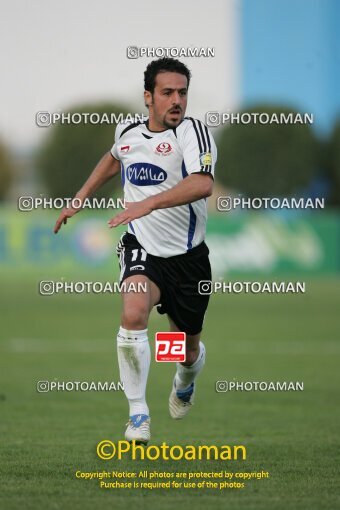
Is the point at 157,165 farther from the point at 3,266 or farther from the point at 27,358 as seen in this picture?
the point at 3,266

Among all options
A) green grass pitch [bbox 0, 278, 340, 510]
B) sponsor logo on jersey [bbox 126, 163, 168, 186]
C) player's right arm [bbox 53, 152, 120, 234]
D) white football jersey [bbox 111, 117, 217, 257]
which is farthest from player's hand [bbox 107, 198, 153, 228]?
green grass pitch [bbox 0, 278, 340, 510]

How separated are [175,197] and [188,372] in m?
2.29

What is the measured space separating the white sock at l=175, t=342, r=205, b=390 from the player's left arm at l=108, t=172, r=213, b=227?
202 cm

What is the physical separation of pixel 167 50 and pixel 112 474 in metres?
3.95

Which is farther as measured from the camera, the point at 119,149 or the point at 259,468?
the point at 119,149

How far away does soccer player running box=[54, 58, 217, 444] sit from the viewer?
8.26 metres

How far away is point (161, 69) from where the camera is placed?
8.48 meters

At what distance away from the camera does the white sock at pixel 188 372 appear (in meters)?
9.77

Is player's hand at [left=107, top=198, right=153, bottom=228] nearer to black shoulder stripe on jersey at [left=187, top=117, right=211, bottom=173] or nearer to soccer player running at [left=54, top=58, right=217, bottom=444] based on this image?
soccer player running at [left=54, top=58, right=217, bottom=444]

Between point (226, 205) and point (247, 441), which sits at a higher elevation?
point (226, 205)

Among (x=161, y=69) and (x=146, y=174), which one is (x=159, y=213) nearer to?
(x=146, y=174)

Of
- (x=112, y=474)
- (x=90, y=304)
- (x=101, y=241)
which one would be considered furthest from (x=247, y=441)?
(x=101, y=241)

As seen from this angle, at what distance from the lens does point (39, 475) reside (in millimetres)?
7879

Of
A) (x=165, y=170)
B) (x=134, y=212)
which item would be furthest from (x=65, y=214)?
(x=134, y=212)
